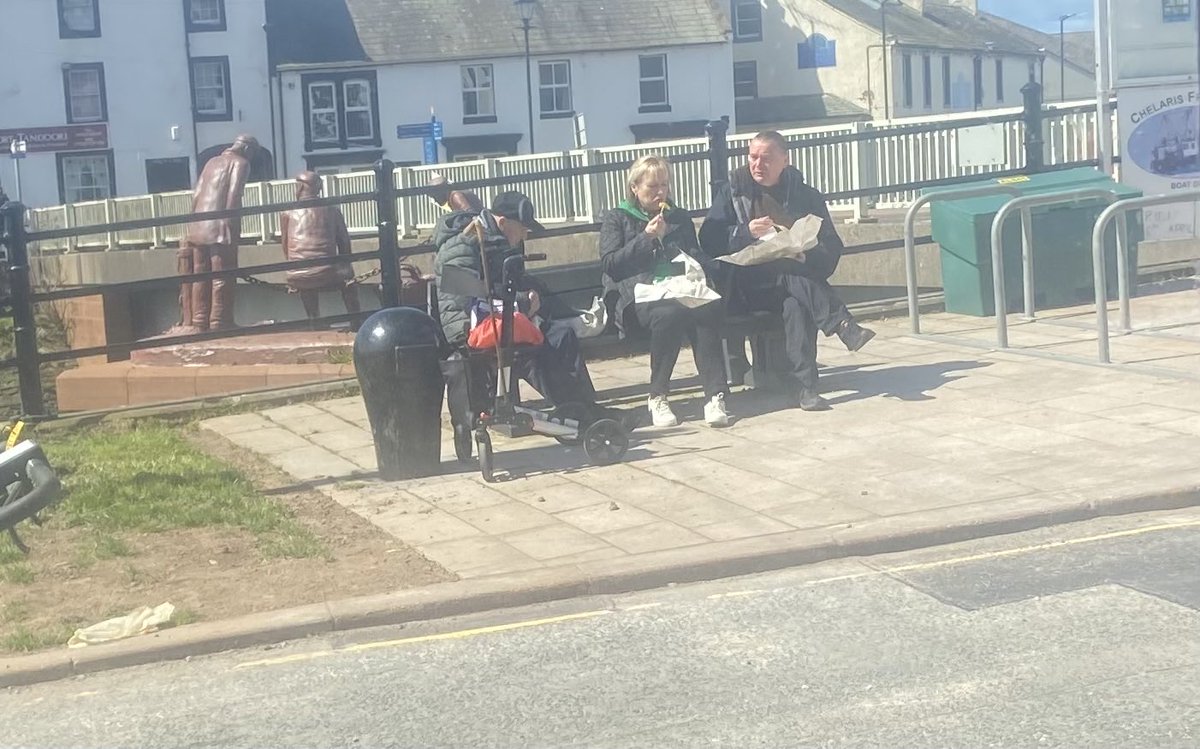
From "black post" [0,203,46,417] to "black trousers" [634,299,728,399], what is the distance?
4358 mm

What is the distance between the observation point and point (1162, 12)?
42.5ft

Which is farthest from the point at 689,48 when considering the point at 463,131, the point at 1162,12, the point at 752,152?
the point at 752,152

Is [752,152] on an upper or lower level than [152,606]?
upper

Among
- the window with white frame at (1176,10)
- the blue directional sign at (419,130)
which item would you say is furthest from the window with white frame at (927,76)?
the window with white frame at (1176,10)

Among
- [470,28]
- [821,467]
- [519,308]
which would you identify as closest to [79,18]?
[470,28]

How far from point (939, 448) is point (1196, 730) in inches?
146

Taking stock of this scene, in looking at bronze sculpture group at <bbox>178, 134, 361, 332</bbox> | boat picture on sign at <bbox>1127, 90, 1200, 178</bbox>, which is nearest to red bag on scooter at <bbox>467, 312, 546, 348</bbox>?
bronze sculpture group at <bbox>178, 134, 361, 332</bbox>

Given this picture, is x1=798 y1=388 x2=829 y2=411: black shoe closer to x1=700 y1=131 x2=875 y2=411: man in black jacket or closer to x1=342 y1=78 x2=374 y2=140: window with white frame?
x1=700 y1=131 x2=875 y2=411: man in black jacket

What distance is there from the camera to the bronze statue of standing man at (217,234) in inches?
539

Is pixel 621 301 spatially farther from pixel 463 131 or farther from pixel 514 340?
pixel 463 131

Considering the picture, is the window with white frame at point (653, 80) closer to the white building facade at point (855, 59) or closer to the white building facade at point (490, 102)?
the white building facade at point (490, 102)

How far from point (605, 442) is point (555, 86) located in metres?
45.6

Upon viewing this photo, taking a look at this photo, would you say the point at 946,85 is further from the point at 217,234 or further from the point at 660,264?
the point at 660,264

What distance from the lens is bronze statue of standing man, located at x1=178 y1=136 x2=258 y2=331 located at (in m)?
13.7
